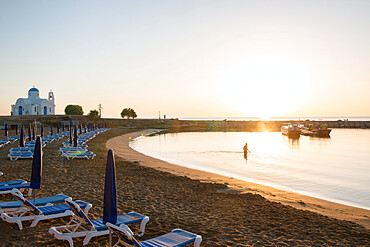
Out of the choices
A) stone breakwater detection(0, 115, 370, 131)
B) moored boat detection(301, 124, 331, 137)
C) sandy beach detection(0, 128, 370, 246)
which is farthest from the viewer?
stone breakwater detection(0, 115, 370, 131)

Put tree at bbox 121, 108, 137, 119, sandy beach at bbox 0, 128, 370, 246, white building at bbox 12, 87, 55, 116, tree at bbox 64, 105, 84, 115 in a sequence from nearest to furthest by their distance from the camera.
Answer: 1. sandy beach at bbox 0, 128, 370, 246
2. white building at bbox 12, 87, 55, 116
3. tree at bbox 64, 105, 84, 115
4. tree at bbox 121, 108, 137, 119

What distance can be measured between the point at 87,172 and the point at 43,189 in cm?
337

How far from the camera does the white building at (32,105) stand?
71.2 meters

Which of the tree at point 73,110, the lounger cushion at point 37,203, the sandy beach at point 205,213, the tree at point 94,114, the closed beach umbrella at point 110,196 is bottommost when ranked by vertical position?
the sandy beach at point 205,213

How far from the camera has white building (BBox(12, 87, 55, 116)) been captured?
7125 cm

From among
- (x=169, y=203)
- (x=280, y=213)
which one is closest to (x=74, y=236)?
A: (x=169, y=203)

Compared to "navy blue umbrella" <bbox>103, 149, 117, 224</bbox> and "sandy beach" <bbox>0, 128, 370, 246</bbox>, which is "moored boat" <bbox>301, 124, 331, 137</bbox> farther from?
"navy blue umbrella" <bbox>103, 149, 117, 224</bbox>

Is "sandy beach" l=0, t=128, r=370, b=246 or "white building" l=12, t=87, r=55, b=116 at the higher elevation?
"white building" l=12, t=87, r=55, b=116

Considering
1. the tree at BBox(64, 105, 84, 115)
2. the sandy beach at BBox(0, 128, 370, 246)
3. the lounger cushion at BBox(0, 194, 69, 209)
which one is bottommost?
the sandy beach at BBox(0, 128, 370, 246)

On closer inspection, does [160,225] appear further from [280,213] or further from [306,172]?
[306,172]

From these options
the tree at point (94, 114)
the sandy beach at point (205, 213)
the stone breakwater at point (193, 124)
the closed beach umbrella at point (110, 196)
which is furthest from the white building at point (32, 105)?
the closed beach umbrella at point (110, 196)

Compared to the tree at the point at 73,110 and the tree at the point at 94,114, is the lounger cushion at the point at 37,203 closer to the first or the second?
the tree at the point at 94,114

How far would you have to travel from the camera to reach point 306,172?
1902 centimetres

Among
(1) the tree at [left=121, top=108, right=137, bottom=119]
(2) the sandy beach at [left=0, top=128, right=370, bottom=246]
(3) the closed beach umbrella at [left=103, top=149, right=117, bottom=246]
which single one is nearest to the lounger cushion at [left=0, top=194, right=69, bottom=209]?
(2) the sandy beach at [left=0, top=128, right=370, bottom=246]
